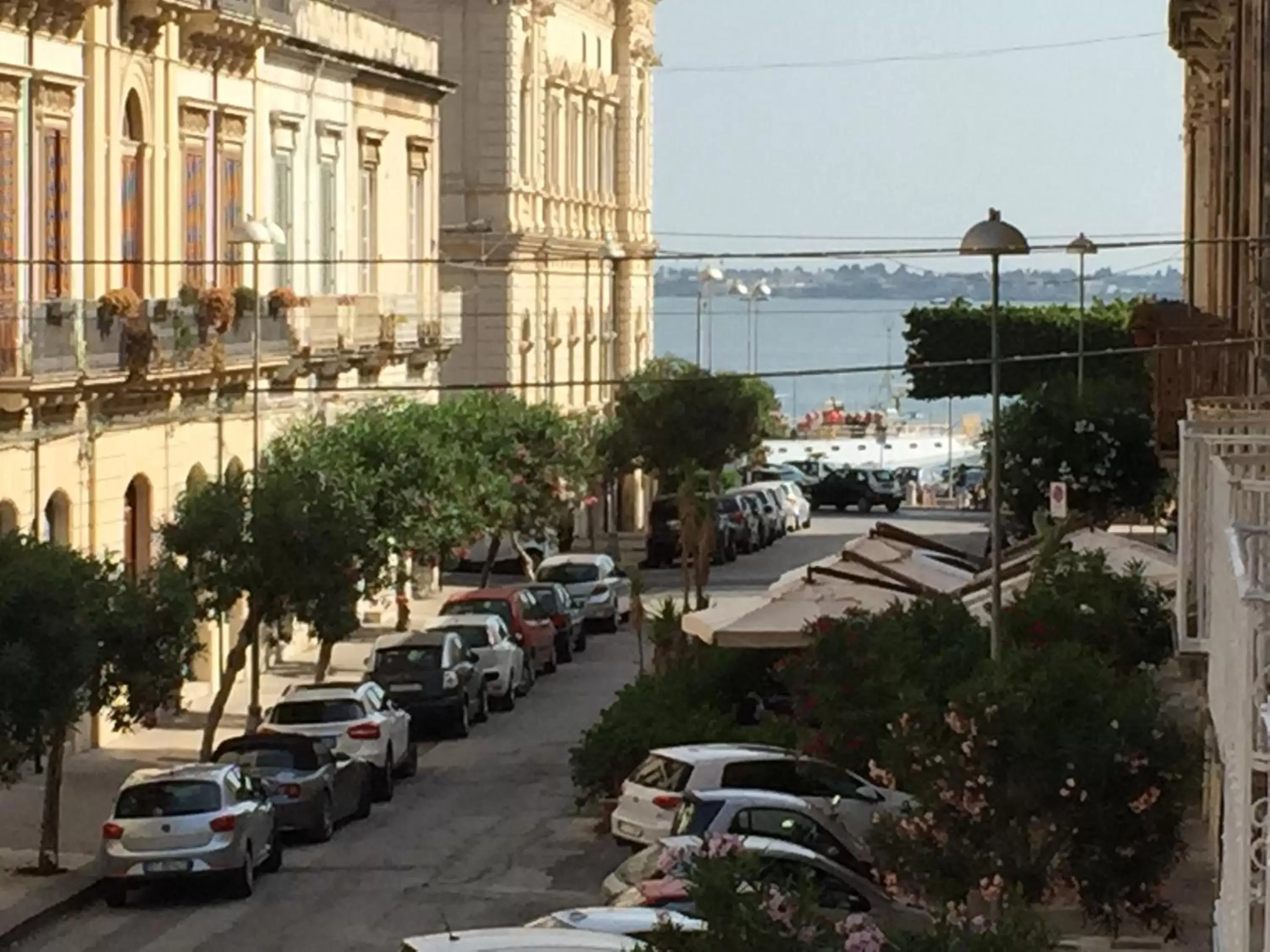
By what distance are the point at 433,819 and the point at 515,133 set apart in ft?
126

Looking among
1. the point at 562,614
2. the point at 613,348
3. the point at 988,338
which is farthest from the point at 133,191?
the point at 988,338

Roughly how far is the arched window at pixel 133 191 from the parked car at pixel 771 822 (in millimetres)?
18311

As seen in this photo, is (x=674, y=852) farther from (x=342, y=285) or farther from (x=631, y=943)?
(x=342, y=285)

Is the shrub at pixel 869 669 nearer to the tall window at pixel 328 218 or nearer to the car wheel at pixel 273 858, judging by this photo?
the car wheel at pixel 273 858

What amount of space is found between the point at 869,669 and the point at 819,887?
318 inches

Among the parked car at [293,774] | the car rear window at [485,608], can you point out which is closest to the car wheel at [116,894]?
the parked car at [293,774]

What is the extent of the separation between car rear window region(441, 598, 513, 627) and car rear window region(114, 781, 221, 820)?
18.1m

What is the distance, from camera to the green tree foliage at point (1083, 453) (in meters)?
49.7

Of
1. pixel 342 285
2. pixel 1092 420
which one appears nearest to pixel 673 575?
pixel 342 285

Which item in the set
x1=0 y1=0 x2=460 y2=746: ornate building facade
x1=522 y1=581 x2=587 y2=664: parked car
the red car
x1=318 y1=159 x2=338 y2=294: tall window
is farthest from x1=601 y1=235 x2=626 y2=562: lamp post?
the red car

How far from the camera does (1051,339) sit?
8538 centimetres

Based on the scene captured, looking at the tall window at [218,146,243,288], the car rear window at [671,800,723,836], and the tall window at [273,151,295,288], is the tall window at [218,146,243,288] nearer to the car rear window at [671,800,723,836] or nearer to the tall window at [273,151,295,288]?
the tall window at [273,151,295,288]

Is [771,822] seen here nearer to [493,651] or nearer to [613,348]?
[493,651]

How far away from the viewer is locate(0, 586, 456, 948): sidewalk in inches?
1115
